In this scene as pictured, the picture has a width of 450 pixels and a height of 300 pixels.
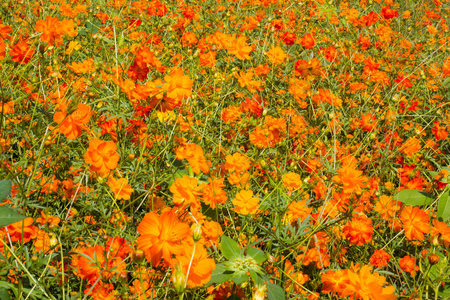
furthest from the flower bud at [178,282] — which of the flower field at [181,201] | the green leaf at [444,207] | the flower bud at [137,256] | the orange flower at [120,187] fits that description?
the green leaf at [444,207]

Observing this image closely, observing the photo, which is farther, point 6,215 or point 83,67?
point 83,67

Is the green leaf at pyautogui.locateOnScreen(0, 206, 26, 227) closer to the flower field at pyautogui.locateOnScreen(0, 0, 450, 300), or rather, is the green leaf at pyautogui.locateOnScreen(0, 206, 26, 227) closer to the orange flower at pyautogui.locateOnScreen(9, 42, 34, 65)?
the flower field at pyautogui.locateOnScreen(0, 0, 450, 300)

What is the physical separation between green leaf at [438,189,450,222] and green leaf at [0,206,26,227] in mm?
1103

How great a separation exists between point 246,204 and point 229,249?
269 millimetres

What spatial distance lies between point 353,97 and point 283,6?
1.32 m

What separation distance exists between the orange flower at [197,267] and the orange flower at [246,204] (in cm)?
35

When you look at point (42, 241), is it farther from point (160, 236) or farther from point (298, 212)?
point (298, 212)

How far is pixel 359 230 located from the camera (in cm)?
113

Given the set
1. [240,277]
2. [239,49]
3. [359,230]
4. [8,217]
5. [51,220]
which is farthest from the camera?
[239,49]

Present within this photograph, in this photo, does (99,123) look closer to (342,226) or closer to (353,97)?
(342,226)

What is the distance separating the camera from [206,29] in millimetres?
2562

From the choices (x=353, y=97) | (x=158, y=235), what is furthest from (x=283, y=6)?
(x=158, y=235)

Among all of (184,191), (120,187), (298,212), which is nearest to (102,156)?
(120,187)

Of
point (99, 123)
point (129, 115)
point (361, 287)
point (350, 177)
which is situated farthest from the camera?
point (99, 123)
